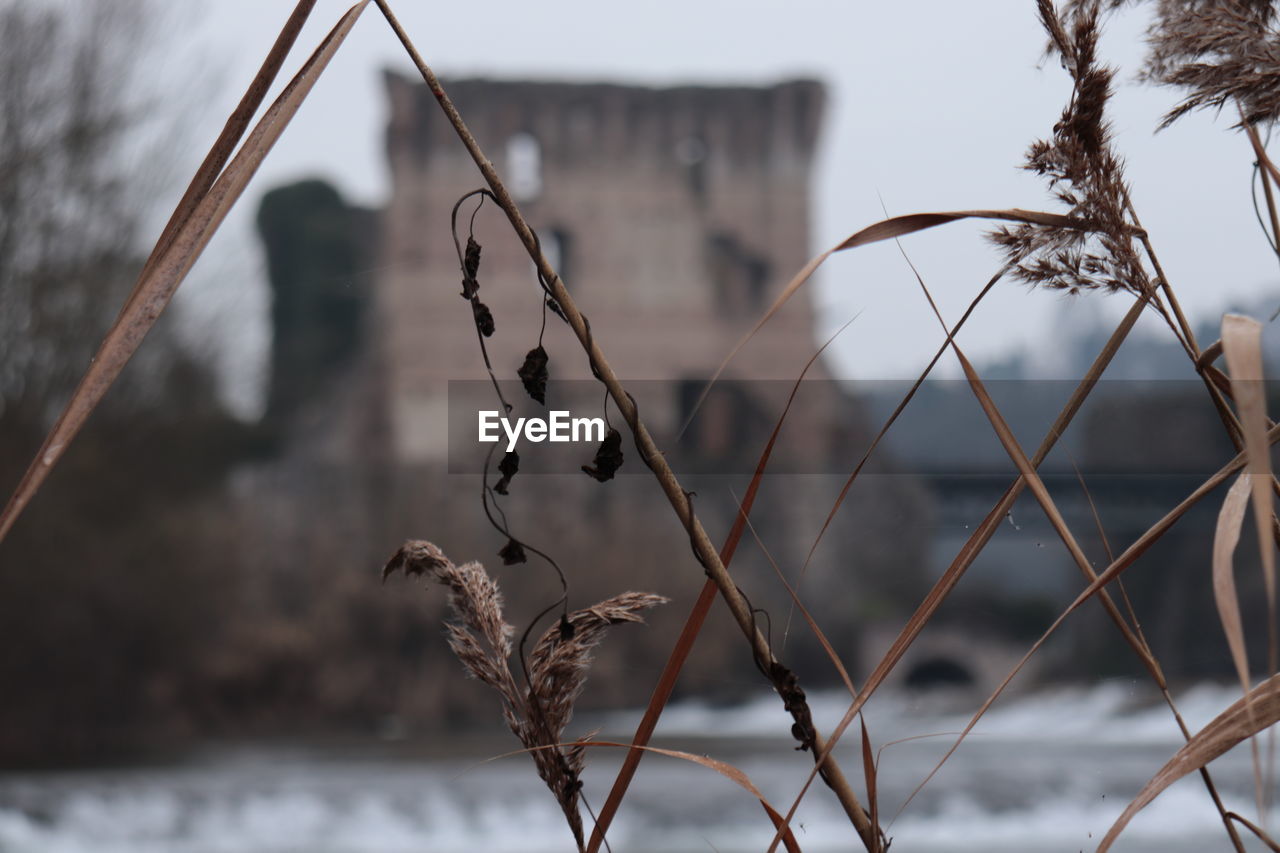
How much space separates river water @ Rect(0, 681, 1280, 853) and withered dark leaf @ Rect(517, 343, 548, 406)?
4838 millimetres

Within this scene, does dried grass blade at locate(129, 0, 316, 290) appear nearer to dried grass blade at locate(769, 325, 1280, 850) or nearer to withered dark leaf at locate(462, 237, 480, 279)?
withered dark leaf at locate(462, 237, 480, 279)

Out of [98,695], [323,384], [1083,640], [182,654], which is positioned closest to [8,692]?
[98,695]

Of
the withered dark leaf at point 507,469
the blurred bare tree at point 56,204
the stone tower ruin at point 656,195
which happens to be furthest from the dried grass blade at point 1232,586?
the stone tower ruin at point 656,195

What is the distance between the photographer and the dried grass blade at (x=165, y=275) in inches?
15.0

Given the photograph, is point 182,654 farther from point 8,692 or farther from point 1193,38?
point 1193,38

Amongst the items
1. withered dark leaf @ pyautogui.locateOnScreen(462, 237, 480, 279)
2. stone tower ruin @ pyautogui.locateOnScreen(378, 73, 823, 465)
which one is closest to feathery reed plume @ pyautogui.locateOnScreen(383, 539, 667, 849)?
withered dark leaf @ pyautogui.locateOnScreen(462, 237, 480, 279)

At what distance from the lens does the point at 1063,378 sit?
2.75 feet

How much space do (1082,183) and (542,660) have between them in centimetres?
28

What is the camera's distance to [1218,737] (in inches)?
18.9

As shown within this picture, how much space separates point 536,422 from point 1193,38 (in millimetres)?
324

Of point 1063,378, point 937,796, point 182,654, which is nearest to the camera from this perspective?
point 1063,378

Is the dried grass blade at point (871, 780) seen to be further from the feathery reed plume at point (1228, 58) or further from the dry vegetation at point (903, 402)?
the feathery reed plume at point (1228, 58)

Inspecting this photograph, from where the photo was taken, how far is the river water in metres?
6.62

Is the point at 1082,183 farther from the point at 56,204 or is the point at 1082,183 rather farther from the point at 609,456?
the point at 56,204
